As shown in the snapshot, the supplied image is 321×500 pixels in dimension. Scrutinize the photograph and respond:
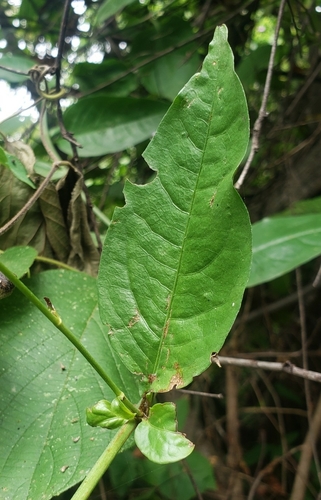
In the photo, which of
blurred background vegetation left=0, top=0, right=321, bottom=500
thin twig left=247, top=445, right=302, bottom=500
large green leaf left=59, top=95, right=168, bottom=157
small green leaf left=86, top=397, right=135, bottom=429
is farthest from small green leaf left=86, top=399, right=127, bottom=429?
thin twig left=247, top=445, right=302, bottom=500

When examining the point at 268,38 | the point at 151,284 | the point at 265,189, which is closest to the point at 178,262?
the point at 151,284

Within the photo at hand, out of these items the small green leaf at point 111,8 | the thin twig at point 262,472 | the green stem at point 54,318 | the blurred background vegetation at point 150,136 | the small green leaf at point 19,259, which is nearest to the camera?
the green stem at point 54,318

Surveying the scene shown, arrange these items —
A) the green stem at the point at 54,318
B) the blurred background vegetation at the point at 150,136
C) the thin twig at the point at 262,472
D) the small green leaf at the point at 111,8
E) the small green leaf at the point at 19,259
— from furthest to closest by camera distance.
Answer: the thin twig at the point at 262,472 < the small green leaf at the point at 111,8 < the blurred background vegetation at the point at 150,136 < the small green leaf at the point at 19,259 < the green stem at the point at 54,318

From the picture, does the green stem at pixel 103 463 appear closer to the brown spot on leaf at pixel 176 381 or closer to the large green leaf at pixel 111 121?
the brown spot on leaf at pixel 176 381

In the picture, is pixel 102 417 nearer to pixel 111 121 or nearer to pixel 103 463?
pixel 103 463

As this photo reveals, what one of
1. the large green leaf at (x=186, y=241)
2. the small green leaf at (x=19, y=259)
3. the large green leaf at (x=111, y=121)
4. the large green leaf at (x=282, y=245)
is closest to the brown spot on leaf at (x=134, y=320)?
the large green leaf at (x=186, y=241)

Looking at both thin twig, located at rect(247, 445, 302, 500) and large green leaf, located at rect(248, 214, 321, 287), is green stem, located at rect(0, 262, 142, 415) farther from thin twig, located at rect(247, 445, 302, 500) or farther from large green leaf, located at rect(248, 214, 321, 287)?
thin twig, located at rect(247, 445, 302, 500)
